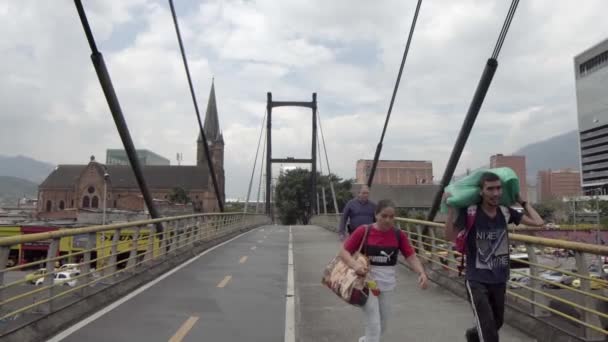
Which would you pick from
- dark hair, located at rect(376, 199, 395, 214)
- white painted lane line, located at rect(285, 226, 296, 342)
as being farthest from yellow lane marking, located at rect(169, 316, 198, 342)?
dark hair, located at rect(376, 199, 395, 214)

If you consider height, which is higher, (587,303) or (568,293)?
(587,303)

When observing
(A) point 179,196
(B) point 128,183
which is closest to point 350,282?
(A) point 179,196

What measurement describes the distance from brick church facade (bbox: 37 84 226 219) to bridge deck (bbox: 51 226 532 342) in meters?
102

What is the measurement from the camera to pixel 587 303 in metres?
5.40

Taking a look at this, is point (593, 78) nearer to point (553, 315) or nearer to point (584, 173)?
point (584, 173)

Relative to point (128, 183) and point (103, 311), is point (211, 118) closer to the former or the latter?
point (128, 183)

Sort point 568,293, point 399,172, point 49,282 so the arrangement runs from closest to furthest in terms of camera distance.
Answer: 1. point 49,282
2. point 568,293
3. point 399,172

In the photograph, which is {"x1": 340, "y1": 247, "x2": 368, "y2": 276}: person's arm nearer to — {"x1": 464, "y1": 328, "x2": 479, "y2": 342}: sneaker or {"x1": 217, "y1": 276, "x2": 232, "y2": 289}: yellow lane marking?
{"x1": 464, "y1": 328, "x2": 479, "y2": 342}: sneaker

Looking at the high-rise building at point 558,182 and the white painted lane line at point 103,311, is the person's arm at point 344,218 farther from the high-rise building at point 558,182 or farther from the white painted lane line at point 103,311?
the high-rise building at point 558,182

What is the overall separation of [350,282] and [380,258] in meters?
0.40

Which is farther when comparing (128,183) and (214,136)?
(128,183)

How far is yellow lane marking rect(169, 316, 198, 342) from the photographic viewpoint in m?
6.33

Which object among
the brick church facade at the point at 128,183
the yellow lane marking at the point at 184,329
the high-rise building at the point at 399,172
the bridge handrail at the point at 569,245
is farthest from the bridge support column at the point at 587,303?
the high-rise building at the point at 399,172

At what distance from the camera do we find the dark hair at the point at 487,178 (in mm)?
4266
